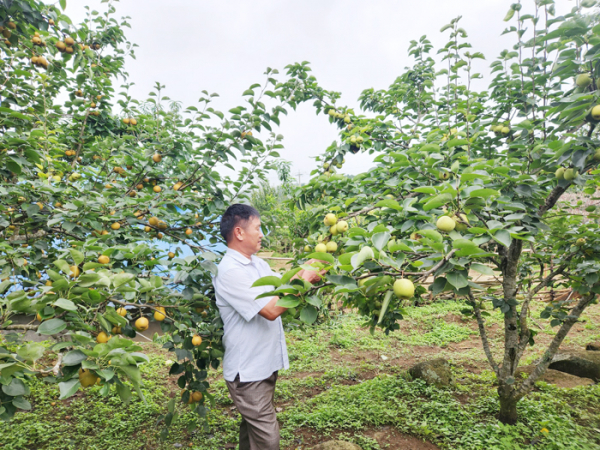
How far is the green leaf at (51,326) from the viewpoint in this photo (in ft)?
3.47

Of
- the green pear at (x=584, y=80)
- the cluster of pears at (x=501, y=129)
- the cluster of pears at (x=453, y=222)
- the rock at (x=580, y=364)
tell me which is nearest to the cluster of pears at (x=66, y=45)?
the cluster of pears at (x=453, y=222)

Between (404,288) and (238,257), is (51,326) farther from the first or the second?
(404,288)

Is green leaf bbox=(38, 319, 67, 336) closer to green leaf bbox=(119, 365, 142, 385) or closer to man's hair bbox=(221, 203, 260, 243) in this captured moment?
green leaf bbox=(119, 365, 142, 385)

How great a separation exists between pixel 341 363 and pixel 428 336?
63.6 inches

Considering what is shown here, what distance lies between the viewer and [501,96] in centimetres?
264

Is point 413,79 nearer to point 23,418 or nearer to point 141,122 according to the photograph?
point 141,122

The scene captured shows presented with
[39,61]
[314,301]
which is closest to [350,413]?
[314,301]

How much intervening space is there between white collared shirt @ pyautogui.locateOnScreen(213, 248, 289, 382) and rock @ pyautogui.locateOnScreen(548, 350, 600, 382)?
3272mm

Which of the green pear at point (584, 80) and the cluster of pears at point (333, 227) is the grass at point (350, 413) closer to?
the cluster of pears at point (333, 227)

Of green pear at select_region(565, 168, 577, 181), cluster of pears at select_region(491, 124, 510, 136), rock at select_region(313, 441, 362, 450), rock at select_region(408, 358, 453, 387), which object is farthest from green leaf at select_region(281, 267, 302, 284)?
rock at select_region(408, 358, 453, 387)

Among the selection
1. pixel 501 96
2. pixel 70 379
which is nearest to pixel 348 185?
pixel 501 96

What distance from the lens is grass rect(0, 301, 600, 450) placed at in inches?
95.7

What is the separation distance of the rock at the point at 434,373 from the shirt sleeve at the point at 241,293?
7.95 feet

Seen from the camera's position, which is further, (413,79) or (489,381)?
(413,79)
